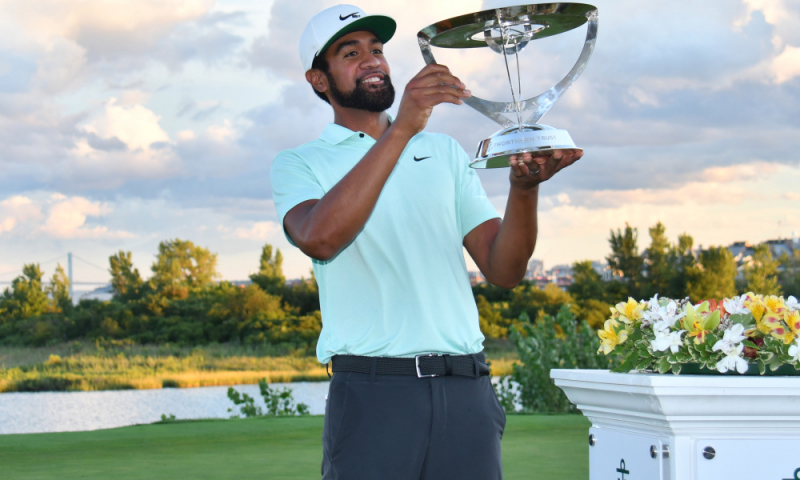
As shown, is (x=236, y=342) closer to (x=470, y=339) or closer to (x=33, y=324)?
(x=33, y=324)

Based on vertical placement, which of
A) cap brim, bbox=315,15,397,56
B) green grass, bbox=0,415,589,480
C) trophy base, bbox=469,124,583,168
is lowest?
green grass, bbox=0,415,589,480

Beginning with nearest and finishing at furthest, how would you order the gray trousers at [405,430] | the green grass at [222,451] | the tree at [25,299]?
the gray trousers at [405,430] → the green grass at [222,451] → the tree at [25,299]

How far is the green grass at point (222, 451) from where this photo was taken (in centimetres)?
565

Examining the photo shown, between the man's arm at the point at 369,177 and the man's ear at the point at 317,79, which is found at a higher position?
the man's ear at the point at 317,79

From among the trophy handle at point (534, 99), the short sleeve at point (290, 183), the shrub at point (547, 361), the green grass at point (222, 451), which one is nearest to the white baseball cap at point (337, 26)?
the trophy handle at point (534, 99)

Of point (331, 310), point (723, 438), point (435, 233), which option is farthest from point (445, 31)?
point (723, 438)

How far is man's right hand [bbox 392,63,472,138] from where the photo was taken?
73.2 inches

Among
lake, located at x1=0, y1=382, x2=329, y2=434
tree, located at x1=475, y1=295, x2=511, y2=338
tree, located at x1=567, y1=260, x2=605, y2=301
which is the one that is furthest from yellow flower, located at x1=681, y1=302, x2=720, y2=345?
tree, located at x1=567, y1=260, x2=605, y2=301

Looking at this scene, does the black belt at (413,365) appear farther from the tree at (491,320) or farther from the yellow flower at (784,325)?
the tree at (491,320)

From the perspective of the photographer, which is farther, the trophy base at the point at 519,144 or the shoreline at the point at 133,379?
the shoreline at the point at 133,379

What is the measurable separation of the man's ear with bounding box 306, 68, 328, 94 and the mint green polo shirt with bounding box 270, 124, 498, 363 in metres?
0.24

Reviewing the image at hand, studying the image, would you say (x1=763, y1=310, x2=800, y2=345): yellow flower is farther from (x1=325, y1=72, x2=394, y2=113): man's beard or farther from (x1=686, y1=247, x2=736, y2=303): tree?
(x1=686, y1=247, x2=736, y2=303): tree

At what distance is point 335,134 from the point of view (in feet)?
8.00

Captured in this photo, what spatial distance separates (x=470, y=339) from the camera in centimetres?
226
